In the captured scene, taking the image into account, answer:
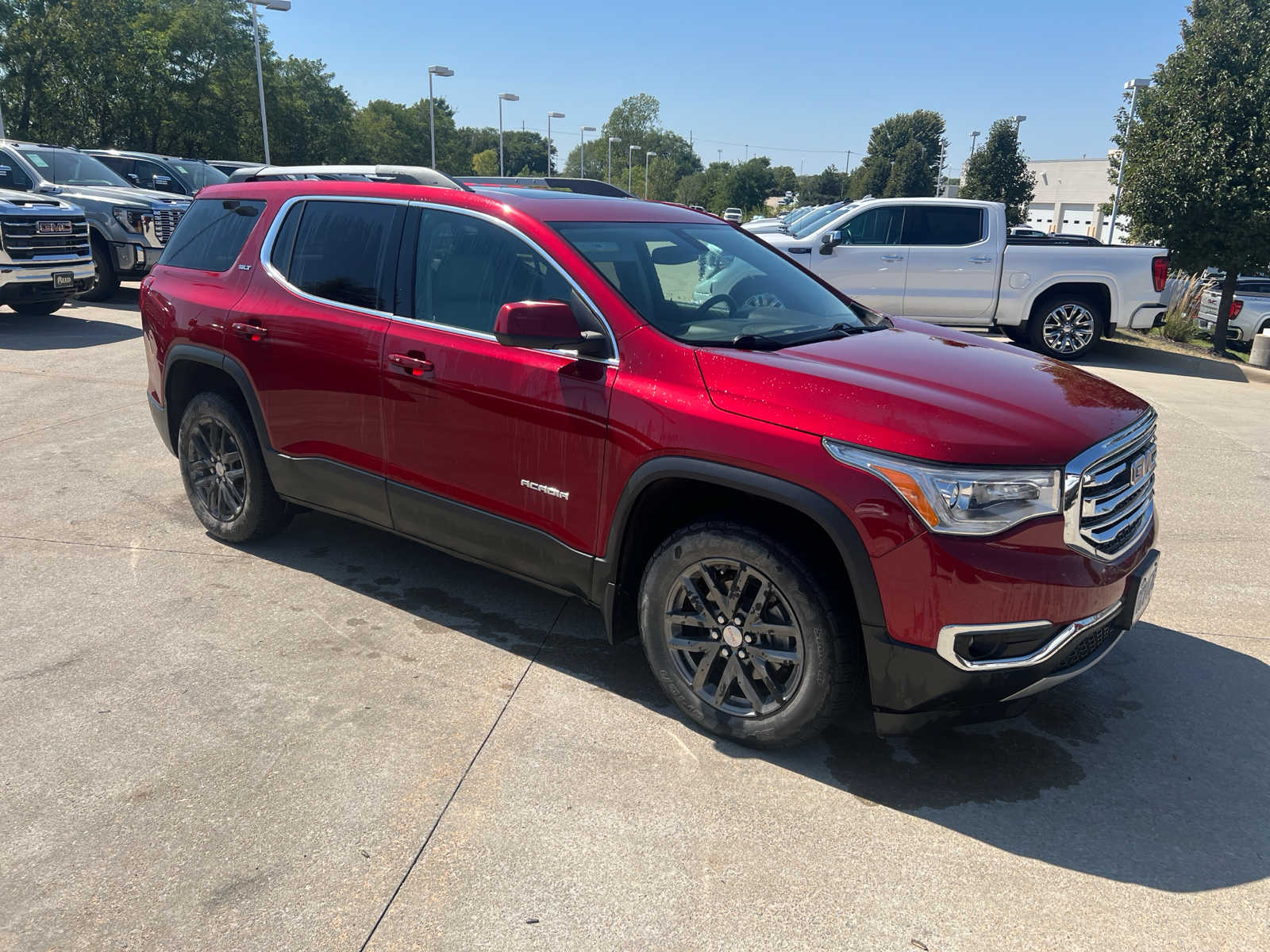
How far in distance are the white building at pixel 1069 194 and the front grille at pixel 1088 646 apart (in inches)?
2726

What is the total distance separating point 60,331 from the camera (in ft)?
37.8

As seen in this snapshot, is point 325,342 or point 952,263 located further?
point 952,263

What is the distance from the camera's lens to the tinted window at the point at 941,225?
12195 millimetres

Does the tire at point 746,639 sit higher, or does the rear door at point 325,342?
the rear door at point 325,342

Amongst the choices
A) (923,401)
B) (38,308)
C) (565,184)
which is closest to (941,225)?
(565,184)

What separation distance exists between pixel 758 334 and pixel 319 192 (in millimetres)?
2256

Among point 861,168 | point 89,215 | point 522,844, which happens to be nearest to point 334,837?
point 522,844

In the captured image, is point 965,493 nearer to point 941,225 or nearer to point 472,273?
point 472,273

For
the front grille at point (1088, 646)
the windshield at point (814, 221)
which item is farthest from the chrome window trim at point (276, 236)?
the windshield at point (814, 221)

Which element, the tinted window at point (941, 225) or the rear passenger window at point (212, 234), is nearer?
the rear passenger window at point (212, 234)

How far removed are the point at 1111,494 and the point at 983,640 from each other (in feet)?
2.24

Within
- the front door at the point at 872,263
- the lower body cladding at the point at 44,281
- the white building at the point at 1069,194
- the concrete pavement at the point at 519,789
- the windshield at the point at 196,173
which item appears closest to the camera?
the concrete pavement at the point at 519,789

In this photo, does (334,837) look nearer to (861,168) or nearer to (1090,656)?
(1090,656)

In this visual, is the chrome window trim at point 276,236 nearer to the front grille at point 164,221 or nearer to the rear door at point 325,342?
the rear door at point 325,342
